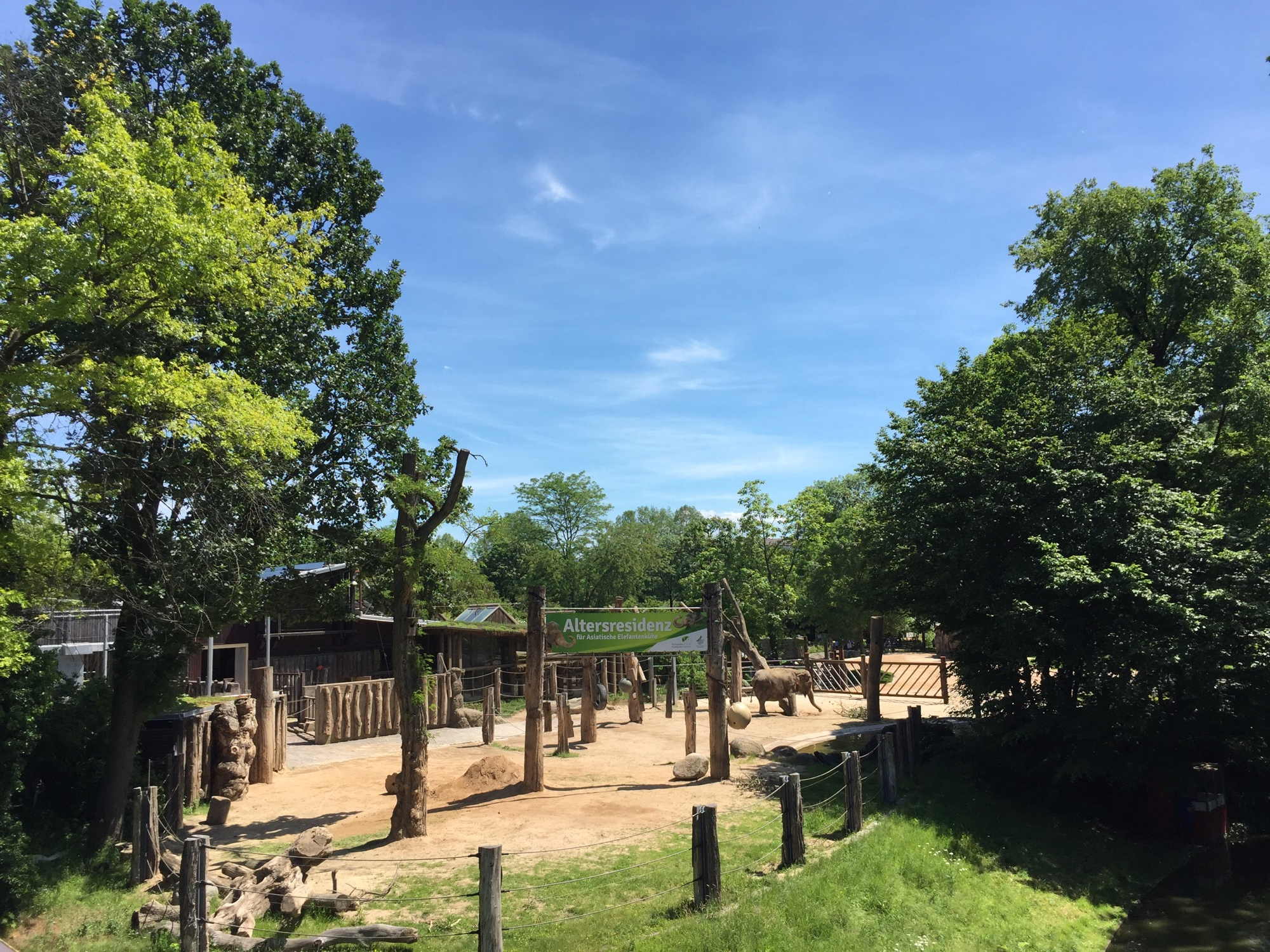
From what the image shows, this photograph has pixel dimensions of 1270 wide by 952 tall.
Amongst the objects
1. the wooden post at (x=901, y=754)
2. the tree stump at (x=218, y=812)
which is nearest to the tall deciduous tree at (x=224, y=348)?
the tree stump at (x=218, y=812)

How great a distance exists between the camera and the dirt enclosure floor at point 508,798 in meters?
12.8

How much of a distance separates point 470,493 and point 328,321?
501 centimetres

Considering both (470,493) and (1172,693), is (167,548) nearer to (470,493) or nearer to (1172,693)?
(470,493)

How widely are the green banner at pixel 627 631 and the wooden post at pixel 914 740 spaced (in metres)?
4.44

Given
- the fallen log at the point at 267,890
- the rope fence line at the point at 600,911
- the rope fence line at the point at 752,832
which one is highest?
the fallen log at the point at 267,890

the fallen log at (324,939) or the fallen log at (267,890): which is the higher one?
the fallen log at (267,890)

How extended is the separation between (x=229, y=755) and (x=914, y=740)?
13658mm

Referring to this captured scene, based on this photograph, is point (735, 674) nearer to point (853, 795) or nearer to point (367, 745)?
point (367, 745)

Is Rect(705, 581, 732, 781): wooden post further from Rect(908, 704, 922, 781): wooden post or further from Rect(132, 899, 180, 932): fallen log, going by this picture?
Rect(132, 899, 180, 932): fallen log

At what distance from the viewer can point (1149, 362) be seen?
17.7m

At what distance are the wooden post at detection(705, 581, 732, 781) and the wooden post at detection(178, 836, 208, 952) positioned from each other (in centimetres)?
980

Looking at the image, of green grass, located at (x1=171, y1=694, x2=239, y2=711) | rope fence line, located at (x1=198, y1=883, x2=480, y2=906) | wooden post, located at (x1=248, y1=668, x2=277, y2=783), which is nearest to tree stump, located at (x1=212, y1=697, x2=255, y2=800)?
green grass, located at (x1=171, y1=694, x2=239, y2=711)

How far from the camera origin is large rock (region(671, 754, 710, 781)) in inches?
642

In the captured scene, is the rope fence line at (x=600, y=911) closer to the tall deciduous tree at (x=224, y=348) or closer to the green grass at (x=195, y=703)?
the tall deciduous tree at (x=224, y=348)
